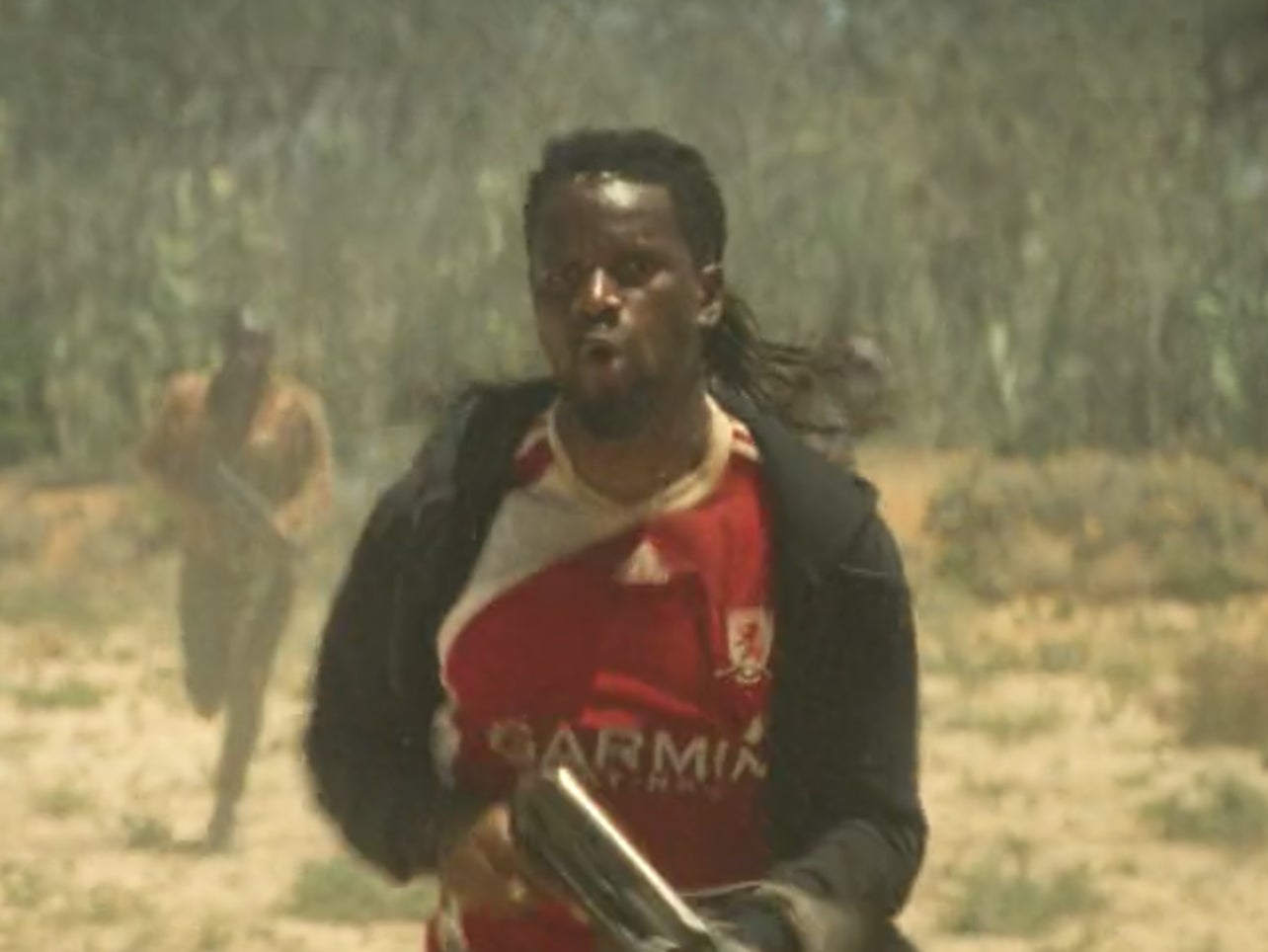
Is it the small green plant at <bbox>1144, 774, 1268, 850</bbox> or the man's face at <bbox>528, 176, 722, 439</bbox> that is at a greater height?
the man's face at <bbox>528, 176, 722, 439</bbox>

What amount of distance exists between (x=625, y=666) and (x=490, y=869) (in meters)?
0.13

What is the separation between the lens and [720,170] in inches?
350

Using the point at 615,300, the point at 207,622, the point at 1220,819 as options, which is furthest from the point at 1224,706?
the point at 615,300

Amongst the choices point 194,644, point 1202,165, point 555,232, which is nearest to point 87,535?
point 194,644

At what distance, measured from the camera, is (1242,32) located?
10.4 m

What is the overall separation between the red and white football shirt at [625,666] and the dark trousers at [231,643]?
438 centimetres

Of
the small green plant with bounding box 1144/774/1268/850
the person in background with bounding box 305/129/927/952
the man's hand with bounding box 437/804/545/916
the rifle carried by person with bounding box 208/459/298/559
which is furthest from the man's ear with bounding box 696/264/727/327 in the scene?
the small green plant with bounding box 1144/774/1268/850

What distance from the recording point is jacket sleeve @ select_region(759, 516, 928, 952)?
5.42ft

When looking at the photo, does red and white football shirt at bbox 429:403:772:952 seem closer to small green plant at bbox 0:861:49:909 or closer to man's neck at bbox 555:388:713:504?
man's neck at bbox 555:388:713:504

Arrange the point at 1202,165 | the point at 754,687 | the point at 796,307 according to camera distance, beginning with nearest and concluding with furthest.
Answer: the point at 754,687 → the point at 796,307 → the point at 1202,165

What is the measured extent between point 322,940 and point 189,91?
5129 mm

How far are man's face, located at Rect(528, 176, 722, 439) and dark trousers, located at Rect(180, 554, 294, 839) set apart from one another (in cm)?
439

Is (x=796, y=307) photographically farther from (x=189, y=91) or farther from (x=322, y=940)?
(x=322, y=940)

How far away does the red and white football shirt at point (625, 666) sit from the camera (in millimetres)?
1635
